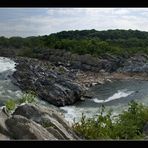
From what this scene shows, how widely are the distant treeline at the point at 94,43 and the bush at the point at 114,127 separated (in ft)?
41.7

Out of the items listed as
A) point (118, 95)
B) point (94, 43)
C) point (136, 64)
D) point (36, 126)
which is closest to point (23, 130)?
point (36, 126)

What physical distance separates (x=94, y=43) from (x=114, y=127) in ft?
49.8

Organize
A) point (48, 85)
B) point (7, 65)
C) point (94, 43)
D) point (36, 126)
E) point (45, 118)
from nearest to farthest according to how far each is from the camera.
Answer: point (36, 126) → point (45, 118) → point (48, 85) → point (7, 65) → point (94, 43)

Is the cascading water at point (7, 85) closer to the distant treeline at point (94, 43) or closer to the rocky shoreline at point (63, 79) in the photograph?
the rocky shoreline at point (63, 79)

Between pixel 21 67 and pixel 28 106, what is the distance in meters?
11.2

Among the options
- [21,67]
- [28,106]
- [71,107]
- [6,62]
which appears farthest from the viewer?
[6,62]

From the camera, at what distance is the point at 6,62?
608 inches

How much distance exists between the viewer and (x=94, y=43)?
755 inches

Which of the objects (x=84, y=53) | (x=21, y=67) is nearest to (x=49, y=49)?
(x=84, y=53)

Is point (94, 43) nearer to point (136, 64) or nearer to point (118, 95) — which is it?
point (136, 64)

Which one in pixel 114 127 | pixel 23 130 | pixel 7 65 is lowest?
pixel 7 65

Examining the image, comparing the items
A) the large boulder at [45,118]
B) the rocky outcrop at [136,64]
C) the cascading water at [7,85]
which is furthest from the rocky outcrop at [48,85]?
the large boulder at [45,118]

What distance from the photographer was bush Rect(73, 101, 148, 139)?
10.4ft
